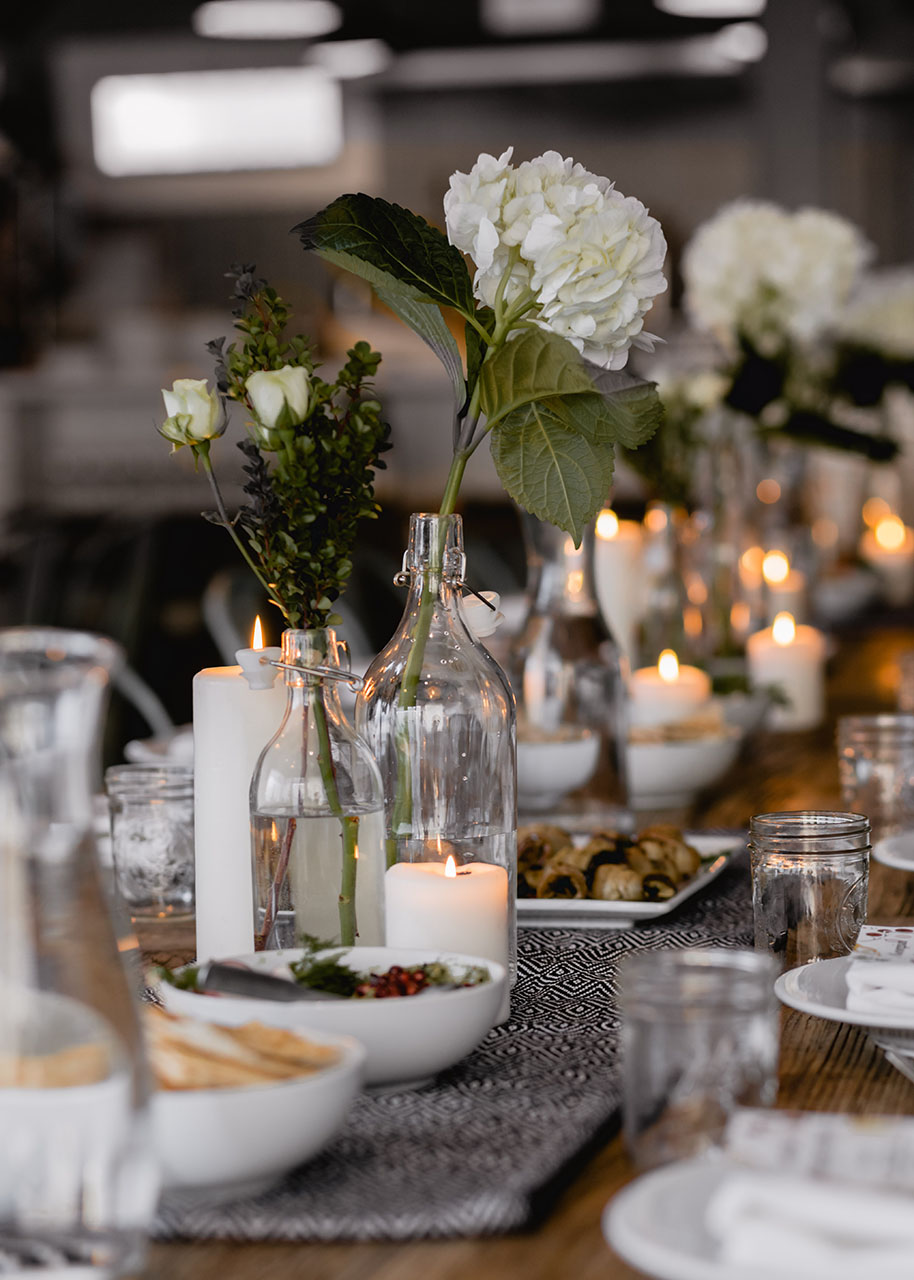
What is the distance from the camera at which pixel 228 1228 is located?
68cm

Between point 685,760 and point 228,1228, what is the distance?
1147 millimetres

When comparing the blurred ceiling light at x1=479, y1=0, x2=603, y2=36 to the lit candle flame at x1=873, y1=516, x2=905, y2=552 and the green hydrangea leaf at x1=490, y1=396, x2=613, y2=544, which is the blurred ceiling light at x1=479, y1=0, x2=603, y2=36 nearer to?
the lit candle flame at x1=873, y1=516, x2=905, y2=552

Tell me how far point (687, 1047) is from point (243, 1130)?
183 millimetres

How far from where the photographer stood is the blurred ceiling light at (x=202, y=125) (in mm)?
6180

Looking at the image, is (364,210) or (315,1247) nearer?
(315,1247)

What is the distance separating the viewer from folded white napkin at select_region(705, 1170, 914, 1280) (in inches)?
22.1

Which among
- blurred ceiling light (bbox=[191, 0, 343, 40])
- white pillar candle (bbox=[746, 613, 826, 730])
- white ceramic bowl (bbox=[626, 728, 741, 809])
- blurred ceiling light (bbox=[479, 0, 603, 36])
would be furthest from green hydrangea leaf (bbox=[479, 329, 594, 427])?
blurred ceiling light (bbox=[479, 0, 603, 36])

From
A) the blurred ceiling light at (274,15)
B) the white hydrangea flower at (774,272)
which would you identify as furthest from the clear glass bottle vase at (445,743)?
the blurred ceiling light at (274,15)

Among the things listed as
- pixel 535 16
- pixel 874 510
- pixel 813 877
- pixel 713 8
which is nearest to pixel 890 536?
pixel 874 510

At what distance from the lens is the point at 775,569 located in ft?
9.98

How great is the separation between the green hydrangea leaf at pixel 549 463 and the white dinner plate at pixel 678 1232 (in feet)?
1.45

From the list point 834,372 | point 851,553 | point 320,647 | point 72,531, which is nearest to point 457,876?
point 320,647

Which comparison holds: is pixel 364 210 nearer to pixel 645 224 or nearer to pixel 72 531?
pixel 645 224

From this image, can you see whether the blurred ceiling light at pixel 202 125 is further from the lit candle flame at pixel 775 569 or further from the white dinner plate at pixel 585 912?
the white dinner plate at pixel 585 912
